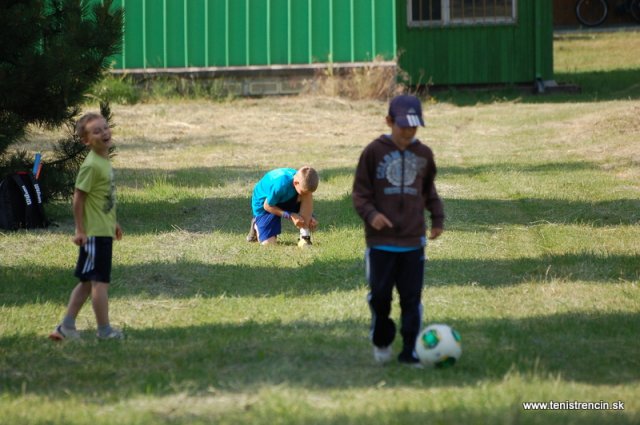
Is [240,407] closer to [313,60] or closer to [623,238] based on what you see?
[623,238]

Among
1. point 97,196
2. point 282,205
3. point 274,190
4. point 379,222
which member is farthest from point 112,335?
point 282,205

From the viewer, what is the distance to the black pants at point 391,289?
5.88m

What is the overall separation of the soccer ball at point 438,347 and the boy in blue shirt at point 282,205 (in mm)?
4007

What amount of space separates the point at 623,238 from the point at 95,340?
205 inches

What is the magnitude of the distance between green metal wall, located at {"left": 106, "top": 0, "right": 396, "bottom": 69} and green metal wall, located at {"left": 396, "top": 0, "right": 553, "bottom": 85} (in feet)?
4.70

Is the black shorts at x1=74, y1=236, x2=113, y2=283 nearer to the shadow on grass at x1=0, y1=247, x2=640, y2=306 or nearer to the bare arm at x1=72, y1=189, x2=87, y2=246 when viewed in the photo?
the bare arm at x1=72, y1=189, x2=87, y2=246

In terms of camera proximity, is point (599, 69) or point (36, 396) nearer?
point (36, 396)

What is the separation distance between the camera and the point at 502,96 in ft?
75.5

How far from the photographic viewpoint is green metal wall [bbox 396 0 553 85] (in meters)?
23.3

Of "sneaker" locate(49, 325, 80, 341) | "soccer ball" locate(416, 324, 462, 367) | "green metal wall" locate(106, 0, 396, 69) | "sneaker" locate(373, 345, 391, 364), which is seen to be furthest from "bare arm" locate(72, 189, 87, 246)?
"green metal wall" locate(106, 0, 396, 69)

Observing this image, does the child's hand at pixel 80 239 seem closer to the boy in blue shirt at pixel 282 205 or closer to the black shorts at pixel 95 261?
the black shorts at pixel 95 261

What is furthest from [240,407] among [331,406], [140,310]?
[140,310]

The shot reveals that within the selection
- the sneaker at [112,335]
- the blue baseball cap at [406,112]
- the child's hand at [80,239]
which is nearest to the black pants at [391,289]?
the blue baseball cap at [406,112]

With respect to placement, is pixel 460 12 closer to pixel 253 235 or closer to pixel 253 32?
pixel 253 32
